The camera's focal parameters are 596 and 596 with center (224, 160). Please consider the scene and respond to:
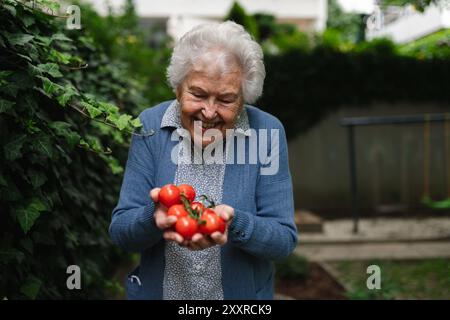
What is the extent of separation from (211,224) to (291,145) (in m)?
7.63

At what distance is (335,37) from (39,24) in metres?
7.43

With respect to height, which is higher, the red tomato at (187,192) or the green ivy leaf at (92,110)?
the green ivy leaf at (92,110)

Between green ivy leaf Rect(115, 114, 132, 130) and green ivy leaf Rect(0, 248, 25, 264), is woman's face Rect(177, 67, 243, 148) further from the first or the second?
green ivy leaf Rect(0, 248, 25, 264)

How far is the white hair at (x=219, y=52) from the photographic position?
7.15ft

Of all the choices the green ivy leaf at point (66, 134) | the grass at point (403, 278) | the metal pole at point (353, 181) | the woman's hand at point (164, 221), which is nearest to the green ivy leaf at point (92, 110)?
the green ivy leaf at point (66, 134)

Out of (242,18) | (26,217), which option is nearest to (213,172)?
(26,217)

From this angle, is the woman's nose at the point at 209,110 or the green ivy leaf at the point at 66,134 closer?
the woman's nose at the point at 209,110

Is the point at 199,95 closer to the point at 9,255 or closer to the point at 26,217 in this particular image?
the point at 26,217

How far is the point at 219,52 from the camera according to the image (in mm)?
2184

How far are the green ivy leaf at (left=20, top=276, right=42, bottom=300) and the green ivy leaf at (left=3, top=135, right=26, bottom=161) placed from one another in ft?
1.80

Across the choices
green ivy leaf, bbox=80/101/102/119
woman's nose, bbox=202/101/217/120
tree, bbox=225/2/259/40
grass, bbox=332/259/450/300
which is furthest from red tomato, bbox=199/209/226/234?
tree, bbox=225/2/259/40

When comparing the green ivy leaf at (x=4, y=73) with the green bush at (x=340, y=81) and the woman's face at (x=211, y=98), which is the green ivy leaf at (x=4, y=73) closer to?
the woman's face at (x=211, y=98)

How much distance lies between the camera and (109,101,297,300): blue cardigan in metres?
2.21
